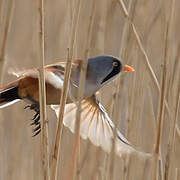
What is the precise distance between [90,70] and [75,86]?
8 cm

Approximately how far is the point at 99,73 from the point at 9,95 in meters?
0.24

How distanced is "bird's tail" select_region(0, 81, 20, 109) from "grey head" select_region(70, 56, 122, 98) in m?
0.15

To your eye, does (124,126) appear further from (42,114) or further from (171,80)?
(42,114)

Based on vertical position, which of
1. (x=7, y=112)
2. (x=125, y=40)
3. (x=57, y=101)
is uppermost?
(x=125, y=40)

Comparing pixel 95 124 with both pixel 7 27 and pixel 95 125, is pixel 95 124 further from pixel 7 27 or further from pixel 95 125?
pixel 7 27

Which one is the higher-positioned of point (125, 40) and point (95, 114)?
point (125, 40)

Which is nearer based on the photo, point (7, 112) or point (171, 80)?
point (171, 80)

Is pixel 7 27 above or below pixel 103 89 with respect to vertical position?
above

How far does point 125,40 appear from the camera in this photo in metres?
1.01

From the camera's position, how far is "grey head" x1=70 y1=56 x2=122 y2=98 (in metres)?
1.16

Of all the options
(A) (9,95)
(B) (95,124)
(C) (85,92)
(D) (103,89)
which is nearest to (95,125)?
(B) (95,124)

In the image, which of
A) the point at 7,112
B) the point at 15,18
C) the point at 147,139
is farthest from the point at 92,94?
the point at 15,18

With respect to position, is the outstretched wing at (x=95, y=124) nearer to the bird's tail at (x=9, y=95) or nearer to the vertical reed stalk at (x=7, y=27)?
the bird's tail at (x=9, y=95)

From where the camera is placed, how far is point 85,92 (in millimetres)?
1148
